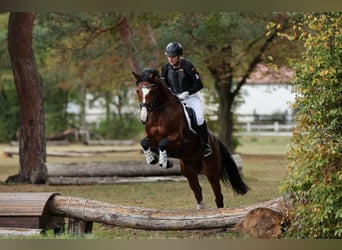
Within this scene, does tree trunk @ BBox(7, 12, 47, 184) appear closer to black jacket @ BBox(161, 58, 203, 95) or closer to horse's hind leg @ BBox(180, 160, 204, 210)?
horse's hind leg @ BBox(180, 160, 204, 210)

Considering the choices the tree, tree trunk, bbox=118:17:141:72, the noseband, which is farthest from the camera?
tree trunk, bbox=118:17:141:72

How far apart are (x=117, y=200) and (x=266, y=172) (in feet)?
22.9

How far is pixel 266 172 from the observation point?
17953 mm

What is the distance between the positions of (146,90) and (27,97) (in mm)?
6926

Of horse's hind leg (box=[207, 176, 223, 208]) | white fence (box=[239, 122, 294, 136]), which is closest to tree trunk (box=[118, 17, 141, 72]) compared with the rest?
horse's hind leg (box=[207, 176, 223, 208])

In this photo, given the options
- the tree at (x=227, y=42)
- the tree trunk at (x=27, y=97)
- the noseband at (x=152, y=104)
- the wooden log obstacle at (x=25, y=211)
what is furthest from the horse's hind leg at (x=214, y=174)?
the tree trunk at (x=27, y=97)

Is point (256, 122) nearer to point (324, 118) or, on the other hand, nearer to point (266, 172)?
point (266, 172)

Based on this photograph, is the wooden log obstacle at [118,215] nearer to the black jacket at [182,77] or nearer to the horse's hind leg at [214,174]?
the horse's hind leg at [214,174]

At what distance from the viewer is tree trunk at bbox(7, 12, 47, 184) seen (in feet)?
45.1

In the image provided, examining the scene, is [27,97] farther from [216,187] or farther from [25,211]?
[25,211]

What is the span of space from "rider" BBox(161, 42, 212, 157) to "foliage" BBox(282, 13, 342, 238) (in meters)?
1.50

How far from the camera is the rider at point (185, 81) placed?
816 centimetres

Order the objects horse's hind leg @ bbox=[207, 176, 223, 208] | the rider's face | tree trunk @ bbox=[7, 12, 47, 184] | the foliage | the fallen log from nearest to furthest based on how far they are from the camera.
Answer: the foliage, the fallen log, the rider's face, horse's hind leg @ bbox=[207, 176, 223, 208], tree trunk @ bbox=[7, 12, 47, 184]

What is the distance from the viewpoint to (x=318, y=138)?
6.98m
